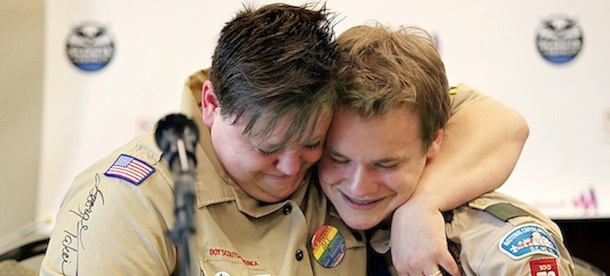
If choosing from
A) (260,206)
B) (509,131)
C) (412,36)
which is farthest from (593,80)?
(260,206)

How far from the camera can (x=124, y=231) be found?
4.15 ft

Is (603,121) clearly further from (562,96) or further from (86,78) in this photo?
(86,78)

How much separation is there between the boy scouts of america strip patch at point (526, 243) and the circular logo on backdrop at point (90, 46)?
161 centimetres

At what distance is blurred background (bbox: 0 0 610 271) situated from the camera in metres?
2.46

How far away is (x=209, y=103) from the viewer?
133 centimetres

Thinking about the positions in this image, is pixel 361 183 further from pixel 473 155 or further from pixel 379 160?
pixel 473 155

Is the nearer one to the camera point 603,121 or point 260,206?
point 260,206

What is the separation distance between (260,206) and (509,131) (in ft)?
1.72

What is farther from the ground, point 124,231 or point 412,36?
point 412,36

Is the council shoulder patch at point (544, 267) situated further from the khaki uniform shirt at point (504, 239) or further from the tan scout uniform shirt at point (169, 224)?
the tan scout uniform shirt at point (169, 224)

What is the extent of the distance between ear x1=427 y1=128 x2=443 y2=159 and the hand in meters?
0.11

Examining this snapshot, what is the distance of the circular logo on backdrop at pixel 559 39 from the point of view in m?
2.44

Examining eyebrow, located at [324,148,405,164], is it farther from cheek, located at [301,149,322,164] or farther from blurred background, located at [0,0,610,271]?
blurred background, located at [0,0,610,271]
